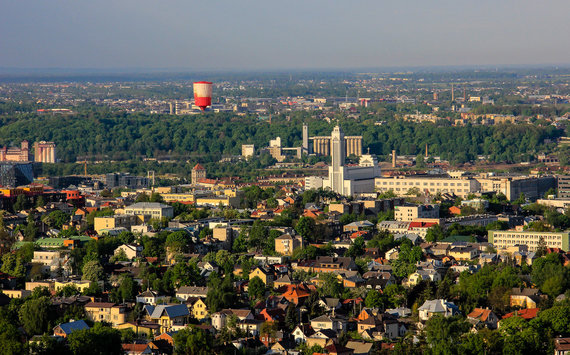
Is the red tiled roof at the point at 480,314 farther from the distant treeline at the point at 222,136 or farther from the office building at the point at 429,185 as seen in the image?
the distant treeline at the point at 222,136

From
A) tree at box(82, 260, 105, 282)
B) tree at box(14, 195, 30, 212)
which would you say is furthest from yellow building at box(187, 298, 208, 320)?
tree at box(14, 195, 30, 212)

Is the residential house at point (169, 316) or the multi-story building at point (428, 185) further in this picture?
the multi-story building at point (428, 185)

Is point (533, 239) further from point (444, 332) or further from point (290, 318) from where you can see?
point (444, 332)

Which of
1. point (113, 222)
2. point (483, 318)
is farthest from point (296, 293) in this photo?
point (113, 222)

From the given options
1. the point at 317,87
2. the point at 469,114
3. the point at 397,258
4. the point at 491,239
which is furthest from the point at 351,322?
the point at 317,87

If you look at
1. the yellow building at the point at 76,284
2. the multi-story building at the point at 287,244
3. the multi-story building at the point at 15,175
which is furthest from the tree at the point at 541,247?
the multi-story building at the point at 15,175

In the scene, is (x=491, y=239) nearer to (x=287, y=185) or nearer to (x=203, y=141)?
(x=287, y=185)
